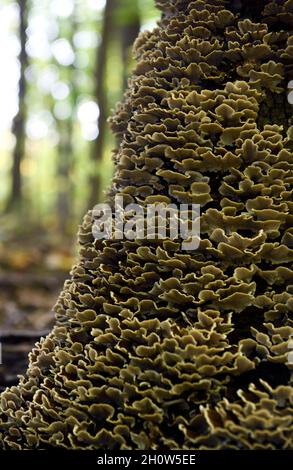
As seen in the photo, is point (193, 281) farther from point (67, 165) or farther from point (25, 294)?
point (67, 165)

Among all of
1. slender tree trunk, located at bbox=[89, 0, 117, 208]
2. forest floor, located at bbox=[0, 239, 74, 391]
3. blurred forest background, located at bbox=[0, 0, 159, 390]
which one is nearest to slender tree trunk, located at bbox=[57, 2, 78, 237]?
blurred forest background, located at bbox=[0, 0, 159, 390]

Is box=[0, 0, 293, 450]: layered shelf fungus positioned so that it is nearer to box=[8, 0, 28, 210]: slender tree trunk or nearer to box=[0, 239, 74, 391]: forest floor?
box=[0, 239, 74, 391]: forest floor

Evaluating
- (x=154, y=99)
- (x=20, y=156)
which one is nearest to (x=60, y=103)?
(x=20, y=156)

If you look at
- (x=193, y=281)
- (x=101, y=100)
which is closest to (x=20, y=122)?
(x=101, y=100)

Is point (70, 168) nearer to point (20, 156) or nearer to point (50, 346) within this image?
point (20, 156)

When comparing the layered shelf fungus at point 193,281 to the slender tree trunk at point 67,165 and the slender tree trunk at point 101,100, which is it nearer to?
the slender tree trunk at point 101,100

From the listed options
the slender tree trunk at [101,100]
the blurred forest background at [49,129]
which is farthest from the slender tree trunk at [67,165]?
the slender tree trunk at [101,100]
